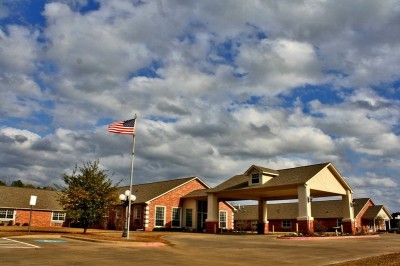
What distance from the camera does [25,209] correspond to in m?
50.5

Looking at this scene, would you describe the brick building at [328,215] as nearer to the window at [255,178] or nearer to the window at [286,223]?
the window at [286,223]

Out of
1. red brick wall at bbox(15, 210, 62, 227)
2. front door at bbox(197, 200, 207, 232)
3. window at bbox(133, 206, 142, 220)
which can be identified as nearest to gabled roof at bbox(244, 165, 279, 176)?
front door at bbox(197, 200, 207, 232)

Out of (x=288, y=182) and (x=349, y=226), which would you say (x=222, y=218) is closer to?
(x=349, y=226)

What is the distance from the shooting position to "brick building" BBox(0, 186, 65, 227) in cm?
4925

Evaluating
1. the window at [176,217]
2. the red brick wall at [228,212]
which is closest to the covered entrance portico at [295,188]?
the red brick wall at [228,212]

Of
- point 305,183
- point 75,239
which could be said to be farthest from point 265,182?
point 75,239

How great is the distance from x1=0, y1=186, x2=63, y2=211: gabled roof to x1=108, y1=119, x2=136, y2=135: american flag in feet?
90.5

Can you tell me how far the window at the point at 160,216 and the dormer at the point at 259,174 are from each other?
11.8 meters

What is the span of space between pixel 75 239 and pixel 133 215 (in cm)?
2292

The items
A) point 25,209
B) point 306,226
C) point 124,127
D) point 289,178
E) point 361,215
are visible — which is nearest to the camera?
point 124,127

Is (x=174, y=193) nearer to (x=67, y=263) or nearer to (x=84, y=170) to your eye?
(x=84, y=170)

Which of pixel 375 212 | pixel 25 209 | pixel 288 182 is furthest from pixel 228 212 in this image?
pixel 375 212

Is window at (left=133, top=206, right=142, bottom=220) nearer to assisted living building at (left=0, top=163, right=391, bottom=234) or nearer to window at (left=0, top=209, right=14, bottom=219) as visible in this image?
assisted living building at (left=0, top=163, right=391, bottom=234)

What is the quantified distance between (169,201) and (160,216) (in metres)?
2.06
